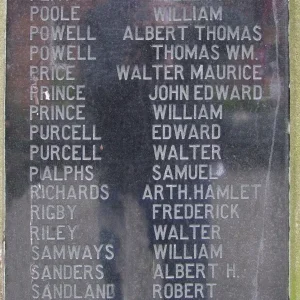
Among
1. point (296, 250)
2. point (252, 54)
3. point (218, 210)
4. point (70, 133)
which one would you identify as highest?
point (252, 54)

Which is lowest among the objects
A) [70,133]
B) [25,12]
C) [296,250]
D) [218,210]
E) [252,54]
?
[296,250]

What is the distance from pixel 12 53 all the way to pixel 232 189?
2.98 ft

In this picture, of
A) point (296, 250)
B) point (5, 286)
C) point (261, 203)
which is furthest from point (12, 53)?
point (296, 250)

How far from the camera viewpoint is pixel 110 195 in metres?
2.03

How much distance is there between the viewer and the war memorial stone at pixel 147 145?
2016 millimetres

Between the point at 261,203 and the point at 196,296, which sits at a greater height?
the point at 261,203

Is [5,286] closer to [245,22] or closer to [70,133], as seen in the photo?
[70,133]

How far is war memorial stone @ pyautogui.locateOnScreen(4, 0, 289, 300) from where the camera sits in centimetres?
202

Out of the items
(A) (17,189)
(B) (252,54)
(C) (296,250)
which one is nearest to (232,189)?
(C) (296,250)

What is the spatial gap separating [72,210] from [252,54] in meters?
0.84

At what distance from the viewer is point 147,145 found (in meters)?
2.03

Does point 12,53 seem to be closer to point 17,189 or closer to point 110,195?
point 17,189

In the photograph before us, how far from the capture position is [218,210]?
2021mm

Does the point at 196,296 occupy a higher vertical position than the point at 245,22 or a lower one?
lower
